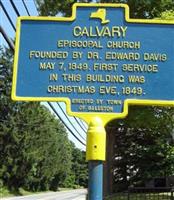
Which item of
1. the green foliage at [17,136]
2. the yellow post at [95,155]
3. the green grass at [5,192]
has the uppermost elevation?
the green foliage at [17,136]

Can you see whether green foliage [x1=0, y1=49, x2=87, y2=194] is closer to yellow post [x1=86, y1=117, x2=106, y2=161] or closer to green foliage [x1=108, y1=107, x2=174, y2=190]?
green foliage [x1=108, y1=107, x2=174, y2=190]

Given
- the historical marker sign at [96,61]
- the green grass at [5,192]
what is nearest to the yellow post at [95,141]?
the historical marker sign at [96,61]

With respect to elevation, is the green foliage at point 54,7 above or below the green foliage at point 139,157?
above

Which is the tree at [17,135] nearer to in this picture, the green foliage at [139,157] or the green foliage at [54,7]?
the green foliage at [139,157]

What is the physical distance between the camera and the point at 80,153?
137 metres

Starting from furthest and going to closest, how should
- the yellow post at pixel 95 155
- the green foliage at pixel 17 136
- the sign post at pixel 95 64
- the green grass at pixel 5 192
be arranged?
the green foliage at pixel 17 136 → the green grass at pixel 5 192 → the sign post at pixel 95 64 → the yellow post at pixel 95 155

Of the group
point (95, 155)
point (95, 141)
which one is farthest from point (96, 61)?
point (95, 155)

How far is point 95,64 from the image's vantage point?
710cm

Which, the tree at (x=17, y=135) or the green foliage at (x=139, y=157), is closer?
the green foliage at (x=139, y=157)

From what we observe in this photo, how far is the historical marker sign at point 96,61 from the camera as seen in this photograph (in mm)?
7027

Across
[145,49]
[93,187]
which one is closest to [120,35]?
[145,49]

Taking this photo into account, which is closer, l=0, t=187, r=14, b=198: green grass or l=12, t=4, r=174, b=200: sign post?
l=12, t=4, r=174, b=200: sign post

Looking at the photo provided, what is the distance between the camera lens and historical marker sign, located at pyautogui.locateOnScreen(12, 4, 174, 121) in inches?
277

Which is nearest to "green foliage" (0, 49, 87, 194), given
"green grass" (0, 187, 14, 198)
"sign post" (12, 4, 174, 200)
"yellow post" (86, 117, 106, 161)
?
"green grass" (0, 187, 14, 198)
